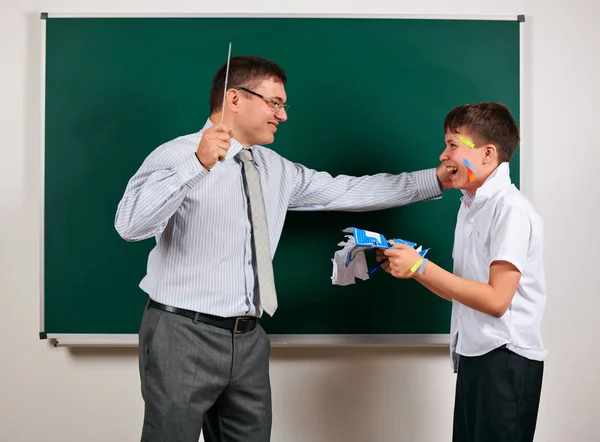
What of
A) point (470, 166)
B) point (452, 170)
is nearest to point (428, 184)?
point (452, 170)

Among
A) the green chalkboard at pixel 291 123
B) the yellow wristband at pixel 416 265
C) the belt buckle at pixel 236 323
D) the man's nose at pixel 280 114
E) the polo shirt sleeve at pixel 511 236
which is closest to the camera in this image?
the polo shirt sleeve at pixel 511 236

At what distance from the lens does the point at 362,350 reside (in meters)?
2.54

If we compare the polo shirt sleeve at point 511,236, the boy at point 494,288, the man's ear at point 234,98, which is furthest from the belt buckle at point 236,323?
the polo shirt sleeve at point 511,236

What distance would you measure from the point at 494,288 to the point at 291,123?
3.81 feet

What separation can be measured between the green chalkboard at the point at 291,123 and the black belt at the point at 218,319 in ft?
1.79

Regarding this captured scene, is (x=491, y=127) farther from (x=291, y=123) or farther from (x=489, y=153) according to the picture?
(x=291, y=123)

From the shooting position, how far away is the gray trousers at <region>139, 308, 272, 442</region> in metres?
1.77

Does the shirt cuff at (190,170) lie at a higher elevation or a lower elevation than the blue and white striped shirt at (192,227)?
higher

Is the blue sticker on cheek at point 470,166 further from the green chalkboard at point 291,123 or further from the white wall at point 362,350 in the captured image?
the white wall at point 362,350

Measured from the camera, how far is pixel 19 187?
252 cm

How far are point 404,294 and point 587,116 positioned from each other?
1.12 m

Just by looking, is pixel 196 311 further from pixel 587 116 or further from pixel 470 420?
pixel 587 116

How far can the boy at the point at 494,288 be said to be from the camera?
165cm

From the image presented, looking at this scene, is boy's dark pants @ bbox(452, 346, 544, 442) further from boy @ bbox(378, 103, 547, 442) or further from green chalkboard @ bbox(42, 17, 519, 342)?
green chalkboard @ bbox(42, 17, 519, 342)
